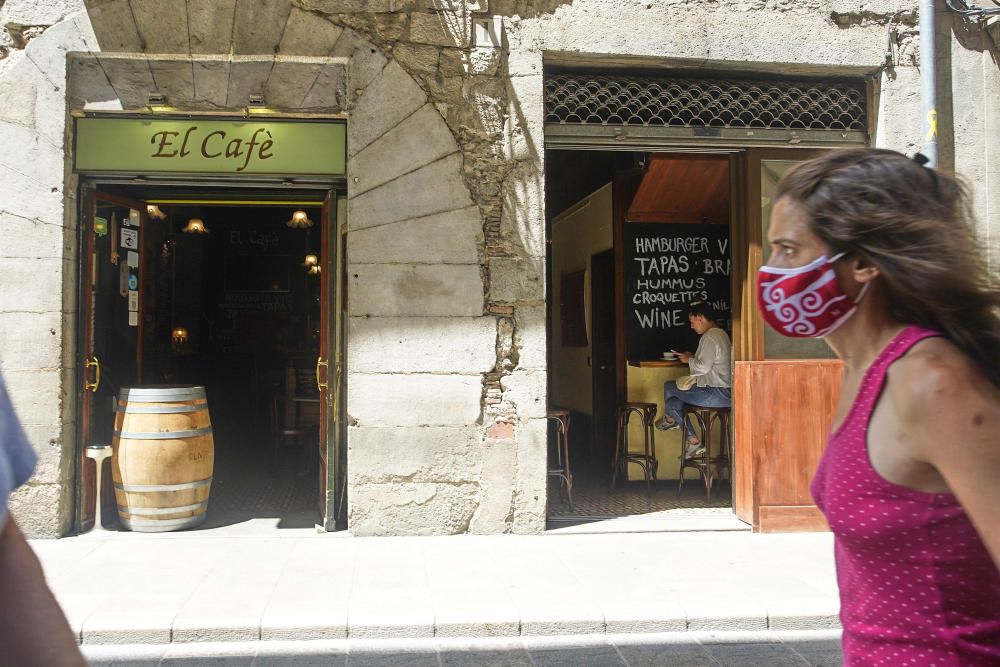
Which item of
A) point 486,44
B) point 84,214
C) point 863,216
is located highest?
point 486,44

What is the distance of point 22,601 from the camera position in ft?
4.36

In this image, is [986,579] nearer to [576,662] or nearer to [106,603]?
[576,662]

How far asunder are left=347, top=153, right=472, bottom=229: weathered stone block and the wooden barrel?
1.94 meters

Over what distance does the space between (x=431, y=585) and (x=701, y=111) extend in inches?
171

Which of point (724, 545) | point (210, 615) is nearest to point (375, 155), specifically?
point (210, 615)

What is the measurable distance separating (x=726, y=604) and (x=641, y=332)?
14.5 feet

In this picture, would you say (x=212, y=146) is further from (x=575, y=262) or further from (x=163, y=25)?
(x=575, y=262)

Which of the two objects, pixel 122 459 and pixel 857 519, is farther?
pixel 122 459

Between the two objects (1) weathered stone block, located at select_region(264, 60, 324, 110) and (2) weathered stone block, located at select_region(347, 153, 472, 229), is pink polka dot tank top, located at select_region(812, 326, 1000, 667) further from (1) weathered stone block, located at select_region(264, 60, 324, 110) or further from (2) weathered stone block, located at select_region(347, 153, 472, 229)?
(1) weathered stone block, located at select_region(264, 60, 324, 110)

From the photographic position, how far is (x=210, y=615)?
464cm

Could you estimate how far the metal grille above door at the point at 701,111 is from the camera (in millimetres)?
6977

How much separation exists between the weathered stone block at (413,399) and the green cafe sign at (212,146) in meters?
1.68

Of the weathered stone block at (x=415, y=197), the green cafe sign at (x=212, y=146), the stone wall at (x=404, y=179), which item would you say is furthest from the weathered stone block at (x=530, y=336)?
the green cafe sign at (x=212, y=146)

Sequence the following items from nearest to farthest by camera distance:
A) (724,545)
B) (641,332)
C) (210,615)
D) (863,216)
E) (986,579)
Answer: (986,579) → (863,216) → (210,615) → (724,545) → (641,332)
